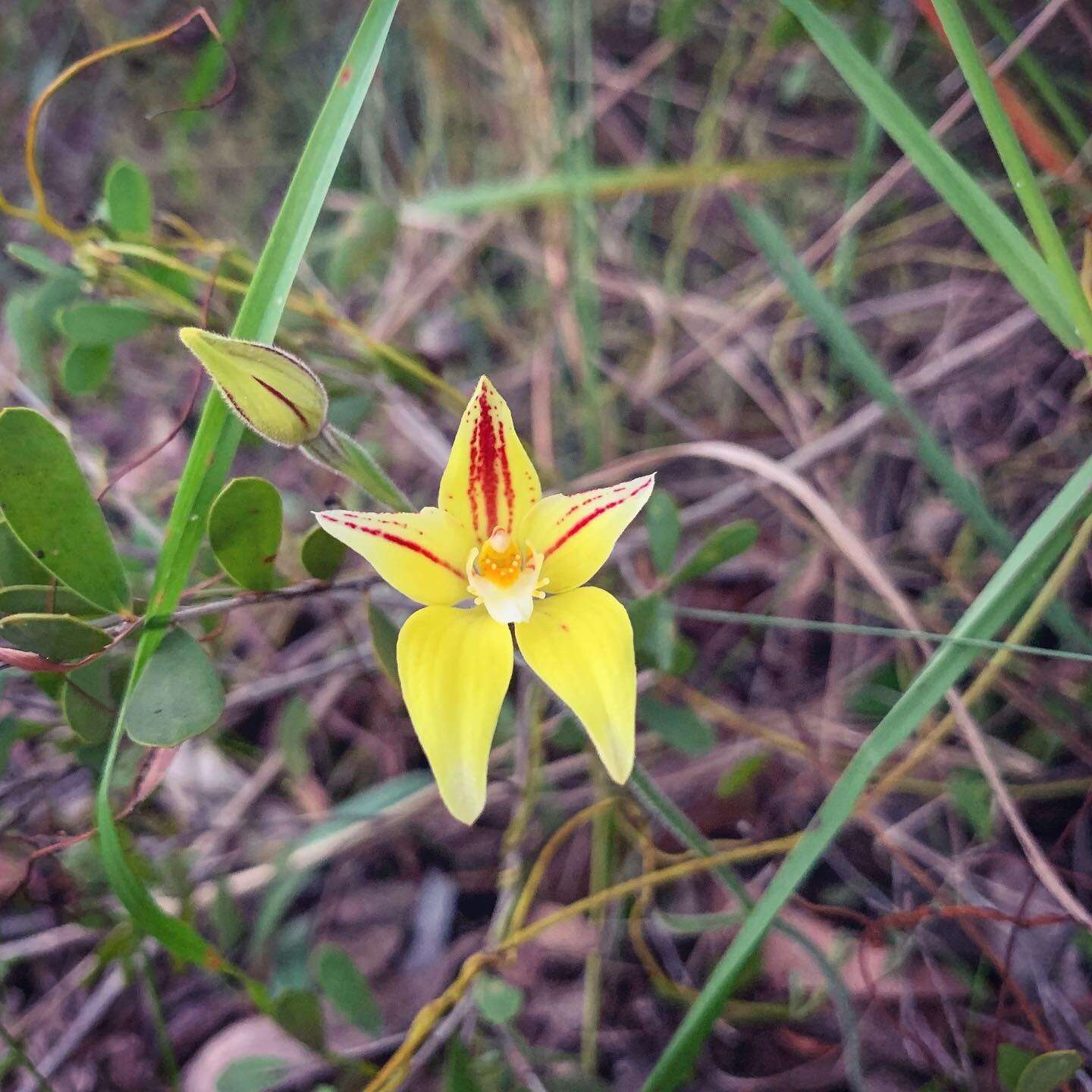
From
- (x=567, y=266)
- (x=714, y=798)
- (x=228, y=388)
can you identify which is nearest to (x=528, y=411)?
(x=567, y=266)

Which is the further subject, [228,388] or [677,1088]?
[677,1088]

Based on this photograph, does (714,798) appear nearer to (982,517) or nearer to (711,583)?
(711,583)

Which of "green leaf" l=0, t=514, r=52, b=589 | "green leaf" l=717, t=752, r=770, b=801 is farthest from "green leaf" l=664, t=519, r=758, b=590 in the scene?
"green leaf" l=0, t=514, r=52, b=589

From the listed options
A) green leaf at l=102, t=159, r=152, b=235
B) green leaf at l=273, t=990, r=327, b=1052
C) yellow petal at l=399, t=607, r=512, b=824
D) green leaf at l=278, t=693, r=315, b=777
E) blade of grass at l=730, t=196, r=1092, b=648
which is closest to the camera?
yellow petal at l=399, t=607, r=512, b=824

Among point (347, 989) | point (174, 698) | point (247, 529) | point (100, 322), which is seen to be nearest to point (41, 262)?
point (100, 322)

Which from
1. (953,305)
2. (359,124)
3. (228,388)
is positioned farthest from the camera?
(359,124)

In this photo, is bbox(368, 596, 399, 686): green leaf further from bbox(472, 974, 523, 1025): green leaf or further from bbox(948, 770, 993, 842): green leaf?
bbox(948, 770, 993, 842): green leaf
